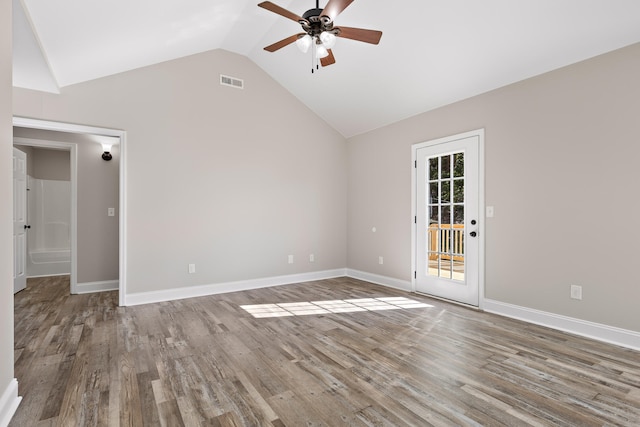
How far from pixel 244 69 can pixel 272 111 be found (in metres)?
0.75

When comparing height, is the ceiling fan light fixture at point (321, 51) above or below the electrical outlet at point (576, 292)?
above

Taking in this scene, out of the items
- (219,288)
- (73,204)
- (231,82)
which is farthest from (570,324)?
(73,204)

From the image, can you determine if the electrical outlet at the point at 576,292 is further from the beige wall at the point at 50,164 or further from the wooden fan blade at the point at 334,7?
the beige wall at the point at 50,164

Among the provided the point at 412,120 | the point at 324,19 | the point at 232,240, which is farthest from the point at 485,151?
the point at 232,240

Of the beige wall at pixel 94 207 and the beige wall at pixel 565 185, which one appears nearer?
the beige wall at pixel 565 185

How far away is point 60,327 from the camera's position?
3.36m

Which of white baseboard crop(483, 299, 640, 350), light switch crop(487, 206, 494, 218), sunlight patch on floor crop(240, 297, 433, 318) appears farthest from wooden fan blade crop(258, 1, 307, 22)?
white baseboard crop(483, 299, 640, 350)

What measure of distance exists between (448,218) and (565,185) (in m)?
1.41

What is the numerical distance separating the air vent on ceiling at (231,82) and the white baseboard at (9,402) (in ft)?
13.8

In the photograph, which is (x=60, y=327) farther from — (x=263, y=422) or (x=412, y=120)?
(x=412, y=120)

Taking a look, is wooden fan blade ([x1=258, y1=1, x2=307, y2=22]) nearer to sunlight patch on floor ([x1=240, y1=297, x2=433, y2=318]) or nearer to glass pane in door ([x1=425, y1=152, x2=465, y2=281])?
glass pane in door ([x1=425, y1=152, x2=465, y2=281])

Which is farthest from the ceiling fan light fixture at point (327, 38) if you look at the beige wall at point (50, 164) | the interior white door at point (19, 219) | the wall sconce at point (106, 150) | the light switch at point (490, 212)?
the beige wall at point (50, 164)

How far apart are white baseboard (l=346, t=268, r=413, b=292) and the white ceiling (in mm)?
2565

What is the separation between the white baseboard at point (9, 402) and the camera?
177cm
